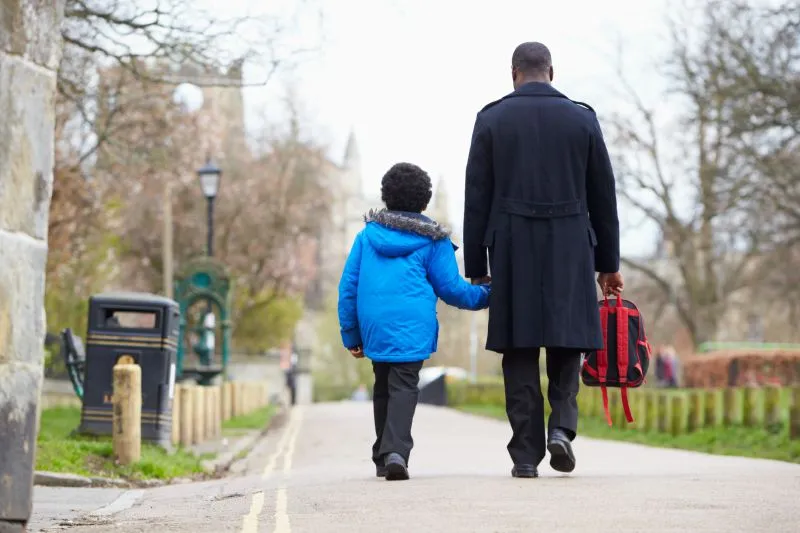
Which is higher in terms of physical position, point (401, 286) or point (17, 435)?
point (401, 286)

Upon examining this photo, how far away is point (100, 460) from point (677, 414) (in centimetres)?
897

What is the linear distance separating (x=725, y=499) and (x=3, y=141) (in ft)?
11.2

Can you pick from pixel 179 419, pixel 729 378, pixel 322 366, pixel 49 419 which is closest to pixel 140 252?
pixel 729 378

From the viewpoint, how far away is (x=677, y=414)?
18.7 meters

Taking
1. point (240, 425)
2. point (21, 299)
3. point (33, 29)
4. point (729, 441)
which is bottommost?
point (240, 425)

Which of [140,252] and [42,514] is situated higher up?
[140,252]

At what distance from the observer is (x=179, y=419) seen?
51.5ft

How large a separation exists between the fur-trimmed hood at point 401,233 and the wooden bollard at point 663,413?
38.4ft

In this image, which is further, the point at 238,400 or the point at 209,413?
the point at 238,400

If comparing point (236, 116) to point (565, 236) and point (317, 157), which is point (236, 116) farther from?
point (565, 236)

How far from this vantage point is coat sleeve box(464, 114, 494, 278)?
25.2 feet

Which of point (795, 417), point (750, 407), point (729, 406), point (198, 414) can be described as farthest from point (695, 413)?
point (198, 414)

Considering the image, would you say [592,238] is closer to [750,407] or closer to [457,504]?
[457,504]

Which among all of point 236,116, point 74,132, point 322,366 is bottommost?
point 322,366
